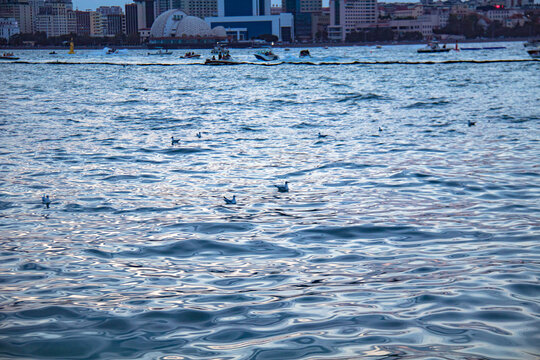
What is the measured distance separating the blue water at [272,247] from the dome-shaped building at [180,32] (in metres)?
168

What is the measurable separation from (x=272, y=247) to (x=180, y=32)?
177269mm

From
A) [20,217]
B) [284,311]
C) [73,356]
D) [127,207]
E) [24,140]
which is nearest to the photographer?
[73,356]

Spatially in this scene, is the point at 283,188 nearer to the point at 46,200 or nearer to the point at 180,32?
the point at 46,200

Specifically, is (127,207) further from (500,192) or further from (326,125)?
(326,125)

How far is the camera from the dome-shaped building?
177000 millimetres

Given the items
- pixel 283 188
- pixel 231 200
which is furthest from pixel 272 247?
pixel 283 188

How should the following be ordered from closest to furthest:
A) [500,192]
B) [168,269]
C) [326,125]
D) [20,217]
Answer: [168,269]
[20,217]
[500,192]
[326,125]

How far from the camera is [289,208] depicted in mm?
7516

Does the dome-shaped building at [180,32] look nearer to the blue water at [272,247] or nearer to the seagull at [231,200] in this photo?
the blue water at [272,247]

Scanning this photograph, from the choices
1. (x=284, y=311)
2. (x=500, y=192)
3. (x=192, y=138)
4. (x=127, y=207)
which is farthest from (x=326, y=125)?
(x=284, y=311)

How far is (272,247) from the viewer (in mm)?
5969

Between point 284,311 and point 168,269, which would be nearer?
point 284,311

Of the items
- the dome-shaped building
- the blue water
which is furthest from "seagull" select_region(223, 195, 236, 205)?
the dome-shaped building

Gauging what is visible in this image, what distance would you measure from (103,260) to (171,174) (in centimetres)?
424
